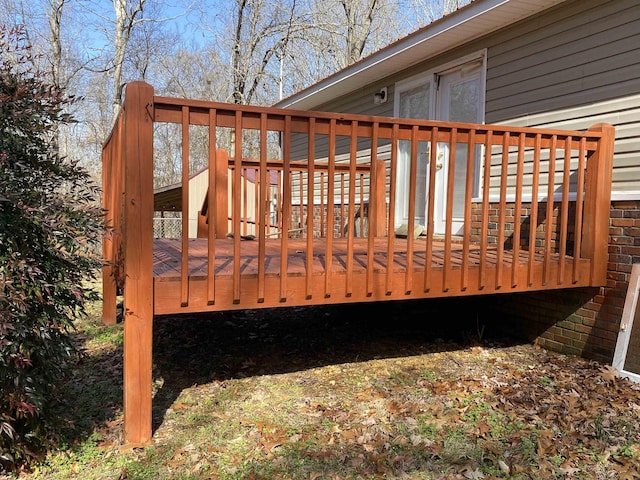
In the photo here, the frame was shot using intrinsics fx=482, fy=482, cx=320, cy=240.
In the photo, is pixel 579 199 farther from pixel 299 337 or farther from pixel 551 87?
pixel 299 337

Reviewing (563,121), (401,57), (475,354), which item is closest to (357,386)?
(475,354)

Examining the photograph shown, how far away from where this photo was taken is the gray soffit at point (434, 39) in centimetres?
443

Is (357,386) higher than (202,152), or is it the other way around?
(202,152)

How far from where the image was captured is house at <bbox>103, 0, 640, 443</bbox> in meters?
2.62

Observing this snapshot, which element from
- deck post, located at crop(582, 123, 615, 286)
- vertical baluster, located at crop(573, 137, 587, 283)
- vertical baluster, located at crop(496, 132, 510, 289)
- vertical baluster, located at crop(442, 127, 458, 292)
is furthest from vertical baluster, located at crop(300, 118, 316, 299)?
deck post, located at crop(582, 123, 615, 286)

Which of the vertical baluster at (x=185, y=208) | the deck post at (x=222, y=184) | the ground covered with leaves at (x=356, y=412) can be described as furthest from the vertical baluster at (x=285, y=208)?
the deck post at (x=222, y=184)

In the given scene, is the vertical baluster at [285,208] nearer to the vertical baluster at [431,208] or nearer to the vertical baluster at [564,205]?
the vertical baluster at [431,208]

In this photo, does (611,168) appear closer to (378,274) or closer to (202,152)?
(378,274)

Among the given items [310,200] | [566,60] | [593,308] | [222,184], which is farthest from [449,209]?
[222,184]

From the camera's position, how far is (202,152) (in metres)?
24.1

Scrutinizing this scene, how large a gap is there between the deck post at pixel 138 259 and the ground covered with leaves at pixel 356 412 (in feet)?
0.79

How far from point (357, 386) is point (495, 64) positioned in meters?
3.65

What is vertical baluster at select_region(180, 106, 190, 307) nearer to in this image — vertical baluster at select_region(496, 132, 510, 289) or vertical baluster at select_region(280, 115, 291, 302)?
vertical baluster at select_region(280, 115, 291, 302)

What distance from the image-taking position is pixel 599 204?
3818mm
